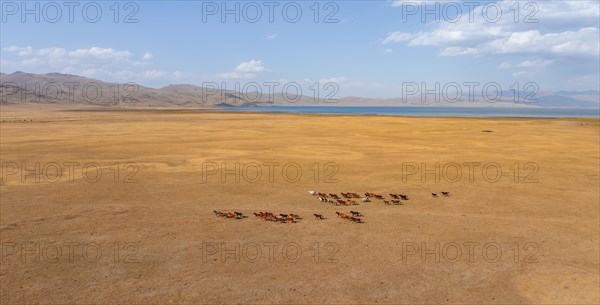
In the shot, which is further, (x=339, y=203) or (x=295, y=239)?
(x=339, y=203)

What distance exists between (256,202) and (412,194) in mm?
6145

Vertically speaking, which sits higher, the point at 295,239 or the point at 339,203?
the point at 339,203

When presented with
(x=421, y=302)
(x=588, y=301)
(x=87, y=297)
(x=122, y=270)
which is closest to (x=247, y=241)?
(x=122, y=270)

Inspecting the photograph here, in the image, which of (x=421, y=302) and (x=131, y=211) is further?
(x=131, y=211)

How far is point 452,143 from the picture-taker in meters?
35.9

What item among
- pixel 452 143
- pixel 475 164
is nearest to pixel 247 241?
pixel 475 164

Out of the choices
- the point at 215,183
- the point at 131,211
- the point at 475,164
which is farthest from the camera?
the point at 475,164

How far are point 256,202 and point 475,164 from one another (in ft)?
47.0

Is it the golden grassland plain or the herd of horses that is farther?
the herd of horses

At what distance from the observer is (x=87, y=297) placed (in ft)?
26.9

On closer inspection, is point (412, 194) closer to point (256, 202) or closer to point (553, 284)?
point (256, 202)

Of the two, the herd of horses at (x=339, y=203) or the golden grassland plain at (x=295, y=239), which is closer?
the golden grassland plain at (x=295, y=239)

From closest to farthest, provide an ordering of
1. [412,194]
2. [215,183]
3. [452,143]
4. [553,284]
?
[553,284]
[412,194]
[215,183]
[452,143]

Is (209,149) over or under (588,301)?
over
